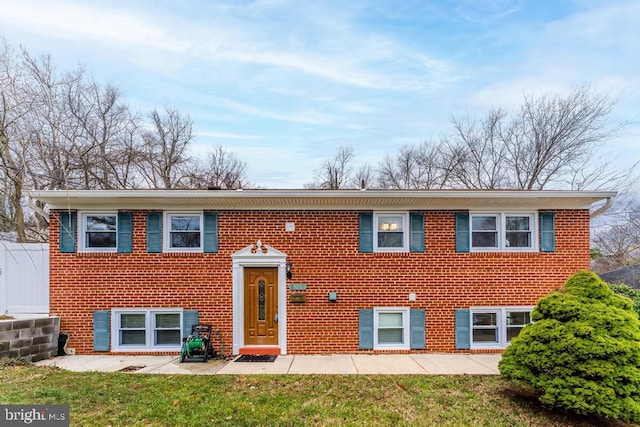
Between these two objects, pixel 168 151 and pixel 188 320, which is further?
pixel 168 151

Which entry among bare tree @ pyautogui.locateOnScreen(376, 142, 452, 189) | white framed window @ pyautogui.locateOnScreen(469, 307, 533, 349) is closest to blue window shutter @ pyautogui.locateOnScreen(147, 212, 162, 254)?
white framed window @ pyautogui.locateOnScreen(469, 307, 533, 349)

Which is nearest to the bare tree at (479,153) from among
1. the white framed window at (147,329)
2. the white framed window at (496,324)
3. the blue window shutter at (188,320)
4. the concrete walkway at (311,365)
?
the white framed window at (496,324)

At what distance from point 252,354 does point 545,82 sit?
57.8ft

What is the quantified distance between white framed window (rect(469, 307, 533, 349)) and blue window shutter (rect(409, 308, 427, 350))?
1174mm

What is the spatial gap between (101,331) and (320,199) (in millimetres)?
5860

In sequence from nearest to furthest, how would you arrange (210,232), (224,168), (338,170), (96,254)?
(96,254) < (210,232) < (224,168) < (338,170)

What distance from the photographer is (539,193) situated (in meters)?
6.80

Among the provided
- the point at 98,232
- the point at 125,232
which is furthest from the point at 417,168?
the point at 98,232

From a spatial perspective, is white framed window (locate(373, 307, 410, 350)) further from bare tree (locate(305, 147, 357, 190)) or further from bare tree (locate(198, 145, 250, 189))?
bare tree (locate(198, 145, 250, 189))

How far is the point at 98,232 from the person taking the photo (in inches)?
288

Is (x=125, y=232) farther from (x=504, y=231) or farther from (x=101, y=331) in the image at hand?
(x=504, y=231)

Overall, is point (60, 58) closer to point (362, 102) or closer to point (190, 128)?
point (190, 128)

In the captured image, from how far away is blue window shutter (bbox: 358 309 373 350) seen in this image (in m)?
7.29

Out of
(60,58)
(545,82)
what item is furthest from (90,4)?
(545,82)
